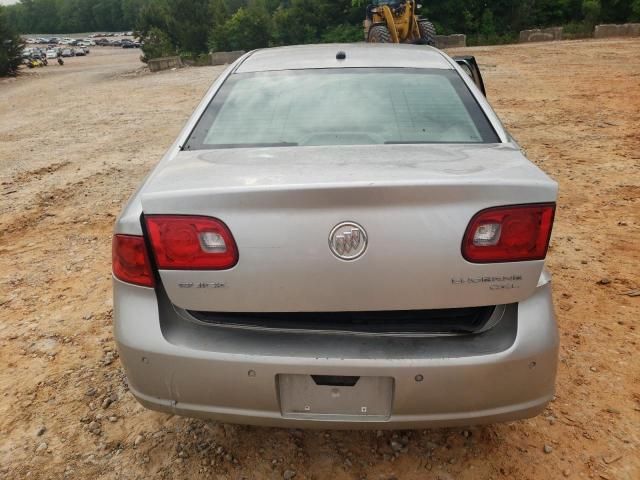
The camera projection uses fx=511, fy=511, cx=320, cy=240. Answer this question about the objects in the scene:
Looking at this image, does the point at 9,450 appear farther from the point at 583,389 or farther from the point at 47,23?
the point at 47,23

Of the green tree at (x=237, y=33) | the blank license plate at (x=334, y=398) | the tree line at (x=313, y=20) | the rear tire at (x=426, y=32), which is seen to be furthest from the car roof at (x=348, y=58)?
the green tree at (x=237, y=33)

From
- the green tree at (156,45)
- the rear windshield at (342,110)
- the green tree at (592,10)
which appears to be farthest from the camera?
the green tree at (156,45)

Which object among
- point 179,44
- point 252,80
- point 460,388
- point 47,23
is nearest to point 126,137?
point 252,80

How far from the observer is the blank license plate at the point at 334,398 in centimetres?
163

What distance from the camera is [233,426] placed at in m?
2.26

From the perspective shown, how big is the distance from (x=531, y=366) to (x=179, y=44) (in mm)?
37010

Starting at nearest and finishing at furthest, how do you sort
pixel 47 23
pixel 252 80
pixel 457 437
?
pixel 457 437 < pixel 252 80 < pixel 47 23

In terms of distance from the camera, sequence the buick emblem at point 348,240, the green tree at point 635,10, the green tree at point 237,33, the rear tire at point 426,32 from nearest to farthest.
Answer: the buick emblem at point 348,240 → the rear tire at point 426,32 → the green tree at point 635,10 → the green tree at point 237,33

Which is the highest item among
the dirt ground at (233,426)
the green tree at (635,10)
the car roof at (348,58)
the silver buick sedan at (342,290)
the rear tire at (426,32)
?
the car roof at (348,58)

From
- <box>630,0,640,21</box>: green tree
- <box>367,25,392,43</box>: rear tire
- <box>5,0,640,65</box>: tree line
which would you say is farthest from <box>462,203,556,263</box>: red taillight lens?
<box>630,0,640,21</box>: green tree

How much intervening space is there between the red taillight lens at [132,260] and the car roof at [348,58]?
1377mm

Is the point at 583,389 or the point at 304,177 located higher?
the point at 304,177

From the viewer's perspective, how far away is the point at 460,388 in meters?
1.61

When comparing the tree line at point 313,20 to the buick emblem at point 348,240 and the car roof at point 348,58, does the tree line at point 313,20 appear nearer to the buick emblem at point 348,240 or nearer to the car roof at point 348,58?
the car roof at point 348,58
